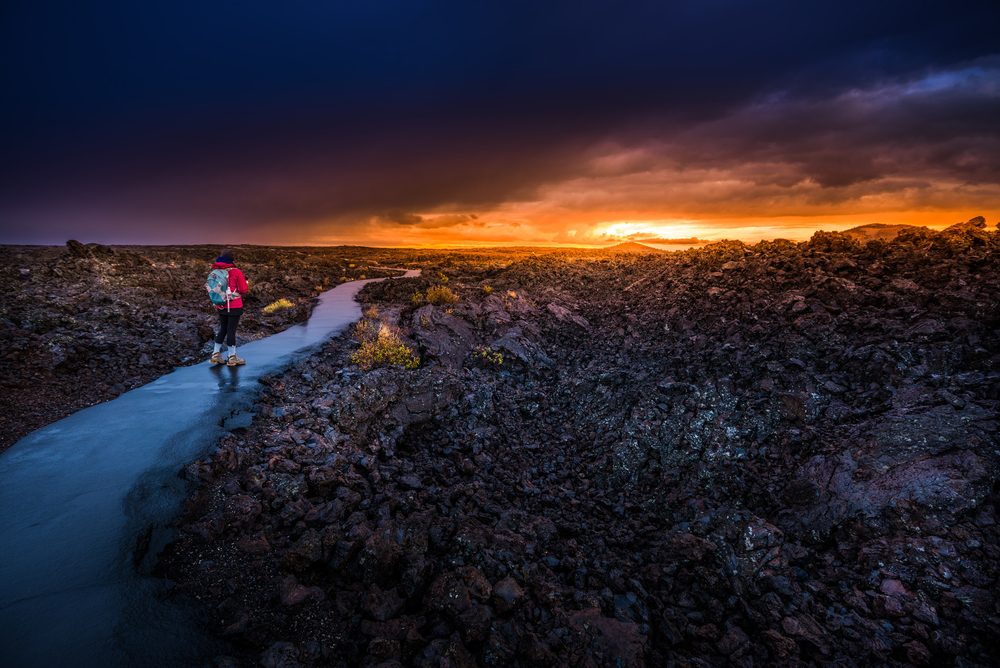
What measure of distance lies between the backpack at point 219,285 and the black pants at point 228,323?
0.30 m

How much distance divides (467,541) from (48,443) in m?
6.67

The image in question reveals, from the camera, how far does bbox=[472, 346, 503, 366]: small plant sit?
1127cm

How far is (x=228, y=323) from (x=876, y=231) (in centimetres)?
1987

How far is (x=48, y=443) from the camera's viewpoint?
605 cm

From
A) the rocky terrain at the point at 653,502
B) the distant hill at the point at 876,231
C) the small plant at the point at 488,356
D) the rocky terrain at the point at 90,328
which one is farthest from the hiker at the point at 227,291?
the distant hill at the point at 876,231

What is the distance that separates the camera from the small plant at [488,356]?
11266 mm

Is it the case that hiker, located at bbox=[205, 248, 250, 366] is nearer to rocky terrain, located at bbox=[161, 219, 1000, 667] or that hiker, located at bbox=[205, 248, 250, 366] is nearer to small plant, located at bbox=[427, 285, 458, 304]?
rocky terrain, located at bbox=[161, 219, 1000, 667]

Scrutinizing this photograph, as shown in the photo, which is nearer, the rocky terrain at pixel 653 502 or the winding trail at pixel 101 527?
the winding trail at pixel 101 527

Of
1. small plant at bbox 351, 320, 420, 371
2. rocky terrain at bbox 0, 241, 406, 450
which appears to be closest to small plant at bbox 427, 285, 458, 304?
rocky terrain at bbox 0, 241, 406, 450

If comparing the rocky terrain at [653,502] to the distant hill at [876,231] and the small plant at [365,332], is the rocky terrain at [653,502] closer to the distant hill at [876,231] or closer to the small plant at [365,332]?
the small plant at [365,332]

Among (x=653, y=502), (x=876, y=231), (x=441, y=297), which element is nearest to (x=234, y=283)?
(x=441, y=297)

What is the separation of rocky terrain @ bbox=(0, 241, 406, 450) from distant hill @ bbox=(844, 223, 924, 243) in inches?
801

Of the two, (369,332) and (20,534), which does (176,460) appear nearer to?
(20,534)

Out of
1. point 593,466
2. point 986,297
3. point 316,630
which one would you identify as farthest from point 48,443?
point 986,297
